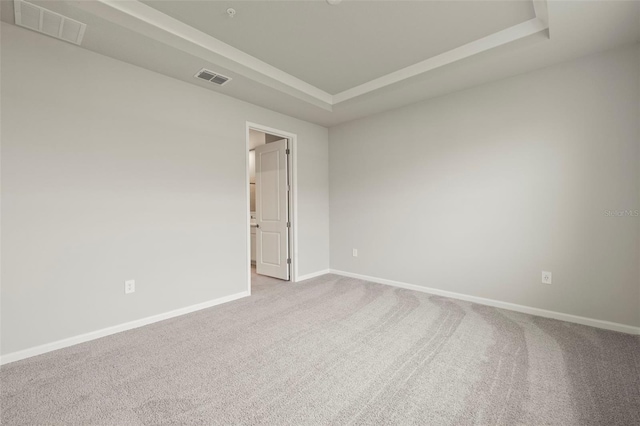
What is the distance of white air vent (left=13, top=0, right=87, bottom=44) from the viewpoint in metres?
1.94

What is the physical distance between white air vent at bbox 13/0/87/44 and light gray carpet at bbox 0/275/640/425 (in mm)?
2542

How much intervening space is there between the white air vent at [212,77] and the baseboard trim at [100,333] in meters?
2.50

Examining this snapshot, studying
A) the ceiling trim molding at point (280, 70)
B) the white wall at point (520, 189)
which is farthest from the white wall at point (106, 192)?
the white wall at point (520, 189)

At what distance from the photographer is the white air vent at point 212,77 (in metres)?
2.84

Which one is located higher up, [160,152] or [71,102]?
[71,102]

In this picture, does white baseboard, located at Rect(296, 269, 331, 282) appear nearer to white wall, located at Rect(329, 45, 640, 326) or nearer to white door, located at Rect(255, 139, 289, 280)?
white door, located at Rect(255, 139, 289, 280)

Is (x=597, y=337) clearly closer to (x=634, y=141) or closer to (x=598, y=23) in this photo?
(x=634, y=141)

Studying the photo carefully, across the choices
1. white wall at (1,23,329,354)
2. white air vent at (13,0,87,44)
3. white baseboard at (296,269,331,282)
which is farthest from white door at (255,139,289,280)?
white air vent at (13,0,87,44)

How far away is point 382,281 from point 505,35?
3.21 m

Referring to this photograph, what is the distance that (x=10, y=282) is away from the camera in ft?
6.96

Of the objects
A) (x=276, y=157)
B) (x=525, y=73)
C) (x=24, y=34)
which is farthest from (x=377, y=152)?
(x=24, y=34)

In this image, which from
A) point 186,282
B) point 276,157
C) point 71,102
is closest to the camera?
point 71,102

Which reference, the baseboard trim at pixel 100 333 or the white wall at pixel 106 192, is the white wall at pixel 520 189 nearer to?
the white wall at pixel 106 192

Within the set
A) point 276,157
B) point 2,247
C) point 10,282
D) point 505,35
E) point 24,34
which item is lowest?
point 10,282
